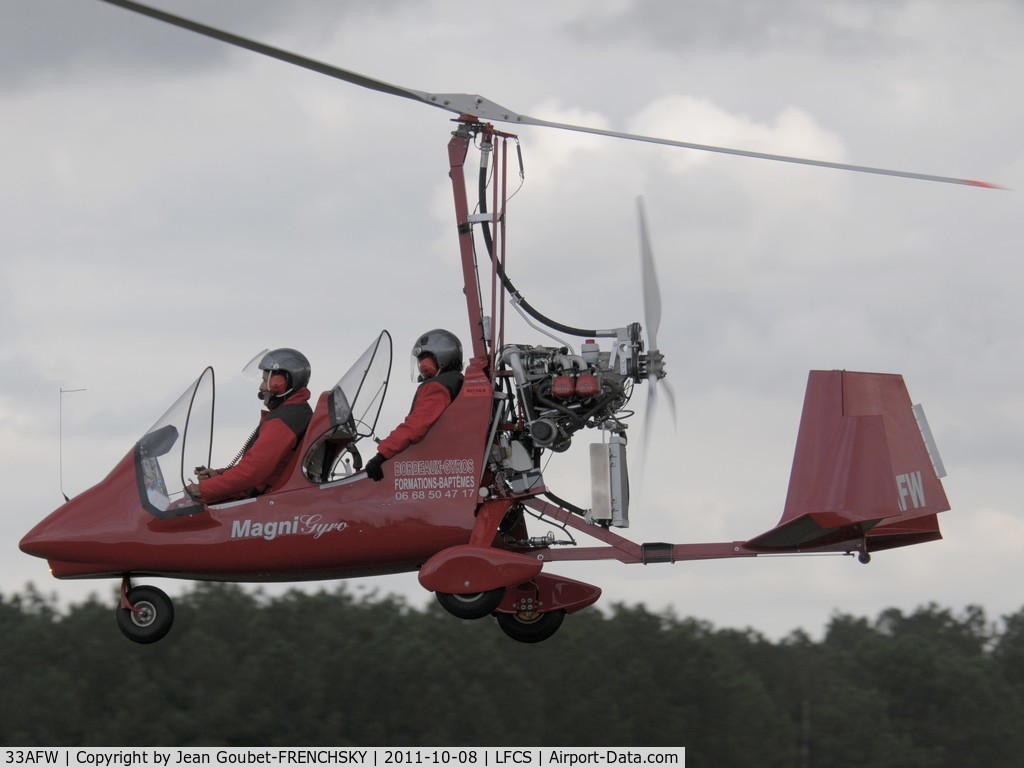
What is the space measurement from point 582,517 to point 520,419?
919 mm

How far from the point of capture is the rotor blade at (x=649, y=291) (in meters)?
12.7

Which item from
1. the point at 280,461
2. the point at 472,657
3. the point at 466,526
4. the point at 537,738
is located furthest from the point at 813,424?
the point at 472,657

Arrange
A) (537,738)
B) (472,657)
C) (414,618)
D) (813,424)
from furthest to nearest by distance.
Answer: (414,618), (472,657), (537,738), (813,424)

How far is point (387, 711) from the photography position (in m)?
41.0

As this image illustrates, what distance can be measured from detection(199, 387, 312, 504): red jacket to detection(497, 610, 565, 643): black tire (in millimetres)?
2415

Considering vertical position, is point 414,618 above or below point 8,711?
above

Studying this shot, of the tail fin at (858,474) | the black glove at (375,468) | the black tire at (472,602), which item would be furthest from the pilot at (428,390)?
the tail fin at (858,474)

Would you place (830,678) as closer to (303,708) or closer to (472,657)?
(472,657)

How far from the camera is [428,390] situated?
13055 millimetres

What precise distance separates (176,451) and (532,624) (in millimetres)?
3339

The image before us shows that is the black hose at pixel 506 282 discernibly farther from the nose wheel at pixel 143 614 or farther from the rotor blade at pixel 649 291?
the nose wheel at pixel 143 614

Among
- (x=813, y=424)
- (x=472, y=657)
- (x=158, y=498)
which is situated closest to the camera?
(x=813, y=424)

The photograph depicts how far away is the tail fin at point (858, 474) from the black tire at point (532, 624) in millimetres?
2185
